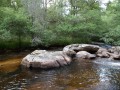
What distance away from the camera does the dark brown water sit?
464 inches

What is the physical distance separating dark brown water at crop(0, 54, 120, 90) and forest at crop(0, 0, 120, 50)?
7.35 metres

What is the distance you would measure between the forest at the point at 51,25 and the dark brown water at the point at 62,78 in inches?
289

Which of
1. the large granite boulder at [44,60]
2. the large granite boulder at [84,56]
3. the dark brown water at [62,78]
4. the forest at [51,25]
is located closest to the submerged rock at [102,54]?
the large granite boulder at [84,56]

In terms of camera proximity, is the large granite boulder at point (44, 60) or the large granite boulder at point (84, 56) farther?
the large granite boulder at point (84, 56)

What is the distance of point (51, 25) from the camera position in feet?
108

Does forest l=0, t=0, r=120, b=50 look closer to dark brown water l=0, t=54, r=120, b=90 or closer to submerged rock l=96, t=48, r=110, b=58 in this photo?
submerged rock l=96, t=48, r=110, b=58

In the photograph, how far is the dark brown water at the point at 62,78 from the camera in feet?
38.7

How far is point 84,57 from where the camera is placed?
71.9 feet

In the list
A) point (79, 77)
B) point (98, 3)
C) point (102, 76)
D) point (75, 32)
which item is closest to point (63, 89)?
point (79, 77)

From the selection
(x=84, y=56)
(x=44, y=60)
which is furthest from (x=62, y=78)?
(x=84, y=56)

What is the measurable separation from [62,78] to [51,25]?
65.8 ft

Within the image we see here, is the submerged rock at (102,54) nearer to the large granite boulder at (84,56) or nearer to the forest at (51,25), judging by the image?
the large granite boulder at (84,56)

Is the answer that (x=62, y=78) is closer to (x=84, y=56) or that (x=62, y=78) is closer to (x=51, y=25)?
(x=84, y=56)

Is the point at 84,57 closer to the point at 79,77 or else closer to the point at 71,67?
the point at 71,67
